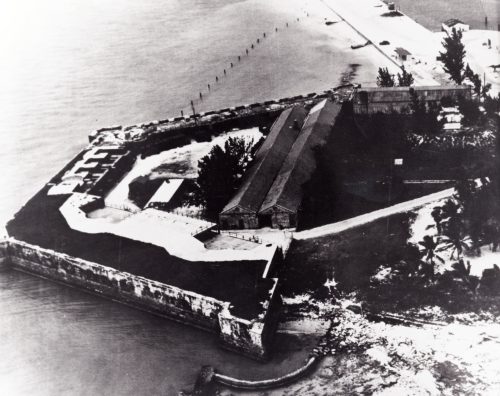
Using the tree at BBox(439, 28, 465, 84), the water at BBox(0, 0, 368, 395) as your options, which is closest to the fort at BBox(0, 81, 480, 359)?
the water at BBox(0, 0, 368, 395)

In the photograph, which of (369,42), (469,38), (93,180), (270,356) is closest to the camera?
(270,356)

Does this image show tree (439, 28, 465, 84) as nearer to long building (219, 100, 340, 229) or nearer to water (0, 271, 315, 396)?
long building (219, 100, 340, 229)

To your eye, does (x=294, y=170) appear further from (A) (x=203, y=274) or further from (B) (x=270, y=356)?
(B) (x=270, y=356)

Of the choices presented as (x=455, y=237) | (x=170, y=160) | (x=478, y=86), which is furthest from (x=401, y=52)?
(x=455, y=237)

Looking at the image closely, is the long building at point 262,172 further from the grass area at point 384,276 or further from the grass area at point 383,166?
the grass area at point 384,276

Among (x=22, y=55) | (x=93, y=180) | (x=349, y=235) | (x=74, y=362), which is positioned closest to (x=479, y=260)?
(x=349, y=235)

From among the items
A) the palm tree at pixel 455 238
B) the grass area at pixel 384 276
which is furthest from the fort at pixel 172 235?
the palm tree at pixel 455 238

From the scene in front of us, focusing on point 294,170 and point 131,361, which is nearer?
point 131,361
